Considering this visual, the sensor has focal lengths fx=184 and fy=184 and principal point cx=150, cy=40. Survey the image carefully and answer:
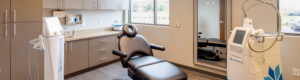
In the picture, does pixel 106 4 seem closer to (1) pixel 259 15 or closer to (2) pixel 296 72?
(1) pixel 259 15

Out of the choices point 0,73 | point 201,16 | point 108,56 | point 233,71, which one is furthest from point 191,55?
point 0,73

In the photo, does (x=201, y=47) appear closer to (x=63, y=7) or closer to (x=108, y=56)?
(x=108, y=56)

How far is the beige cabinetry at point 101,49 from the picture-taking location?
11.6 feet

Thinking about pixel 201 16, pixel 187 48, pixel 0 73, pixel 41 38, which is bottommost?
pixel 0 73

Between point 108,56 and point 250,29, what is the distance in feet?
9.04

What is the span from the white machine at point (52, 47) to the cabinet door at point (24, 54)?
0.81 meters

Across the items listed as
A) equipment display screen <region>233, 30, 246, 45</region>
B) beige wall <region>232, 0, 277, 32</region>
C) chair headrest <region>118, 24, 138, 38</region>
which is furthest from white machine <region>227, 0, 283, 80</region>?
chair headrest <region>118, 24, 138, 38</region>

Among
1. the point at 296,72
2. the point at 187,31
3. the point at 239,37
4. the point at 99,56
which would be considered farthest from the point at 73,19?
the point at 296,72

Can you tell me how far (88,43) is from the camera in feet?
11.3

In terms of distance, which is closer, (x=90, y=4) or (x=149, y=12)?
(x=90, y=4)

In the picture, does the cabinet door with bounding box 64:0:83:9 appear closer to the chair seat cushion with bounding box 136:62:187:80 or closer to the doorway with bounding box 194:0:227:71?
the chair seat cushion with bounding box 136:62:187:80

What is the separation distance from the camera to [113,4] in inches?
166

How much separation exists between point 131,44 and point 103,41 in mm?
1122

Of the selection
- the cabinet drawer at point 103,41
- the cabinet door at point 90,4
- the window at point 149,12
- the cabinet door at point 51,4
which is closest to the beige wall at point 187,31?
the window at point 149,12
